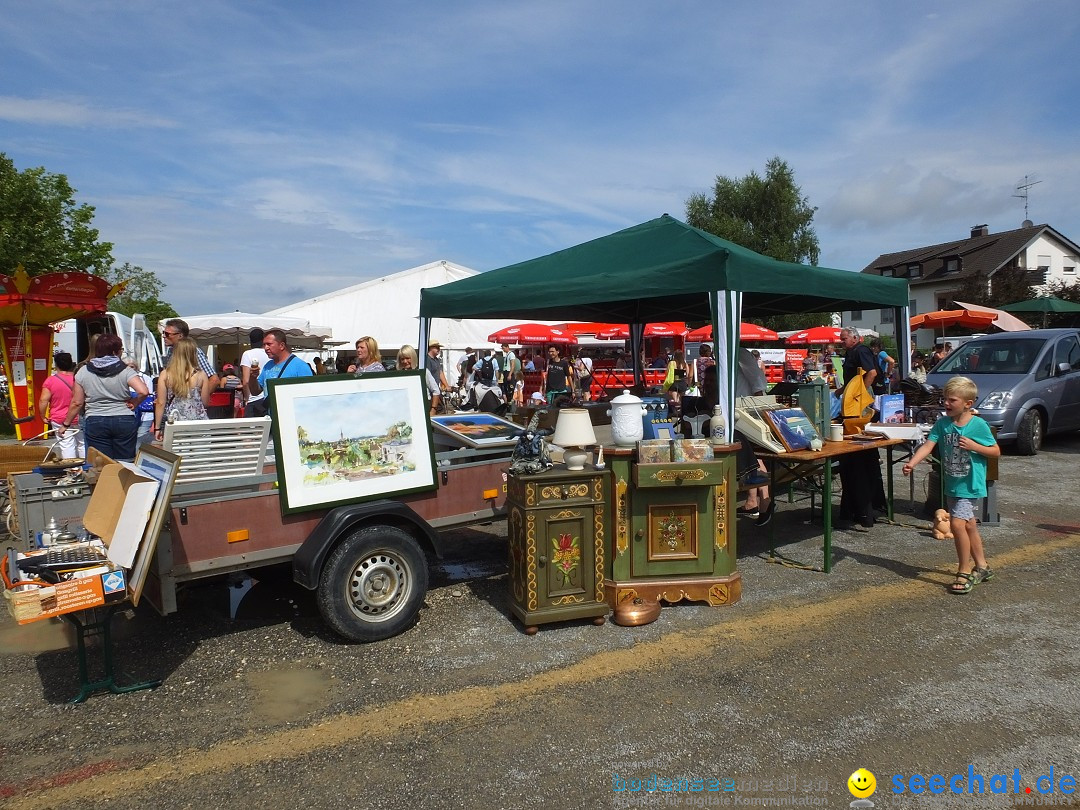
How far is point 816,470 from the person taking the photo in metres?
6.09

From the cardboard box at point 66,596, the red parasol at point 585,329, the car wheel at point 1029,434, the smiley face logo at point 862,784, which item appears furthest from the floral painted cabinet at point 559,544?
the red parasol at point 585,329

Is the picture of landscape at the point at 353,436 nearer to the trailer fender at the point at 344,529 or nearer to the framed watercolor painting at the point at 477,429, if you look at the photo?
the trailer fender at the point at 344,529

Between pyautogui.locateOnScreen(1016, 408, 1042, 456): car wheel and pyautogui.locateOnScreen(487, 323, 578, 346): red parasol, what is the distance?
1180cm

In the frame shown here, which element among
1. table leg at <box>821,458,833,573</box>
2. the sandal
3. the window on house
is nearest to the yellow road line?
the sandal

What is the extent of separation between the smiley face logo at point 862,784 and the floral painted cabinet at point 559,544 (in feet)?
6.16

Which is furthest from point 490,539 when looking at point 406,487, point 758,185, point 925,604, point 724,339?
point 758,185

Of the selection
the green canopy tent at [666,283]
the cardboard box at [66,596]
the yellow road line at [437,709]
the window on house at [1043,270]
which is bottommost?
the yellow road line at [437,709]

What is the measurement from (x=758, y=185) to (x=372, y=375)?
44.8 metres

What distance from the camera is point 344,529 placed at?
161 inches

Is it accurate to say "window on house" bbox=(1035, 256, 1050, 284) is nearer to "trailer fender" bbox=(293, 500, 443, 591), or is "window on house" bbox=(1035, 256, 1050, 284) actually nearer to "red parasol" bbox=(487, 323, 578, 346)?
"red parasol" bbox=(487, 323, 578, 346)

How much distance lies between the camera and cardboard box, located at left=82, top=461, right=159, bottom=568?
3.48 meters

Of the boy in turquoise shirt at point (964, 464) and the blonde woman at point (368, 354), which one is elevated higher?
the blonde woman at point (368, 354)

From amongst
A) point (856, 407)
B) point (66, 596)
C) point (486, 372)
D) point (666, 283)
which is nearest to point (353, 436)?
point (66, 596)

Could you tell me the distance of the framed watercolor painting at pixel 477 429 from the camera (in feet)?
16.8
